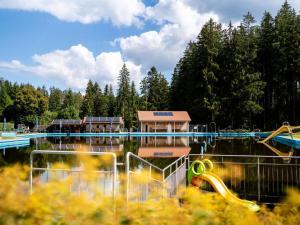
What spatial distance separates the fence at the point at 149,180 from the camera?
4.20 meters

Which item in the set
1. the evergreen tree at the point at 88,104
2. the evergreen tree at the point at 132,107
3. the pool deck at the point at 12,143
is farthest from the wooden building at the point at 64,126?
the pool deck at the point at 12,143

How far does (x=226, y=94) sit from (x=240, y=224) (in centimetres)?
5006

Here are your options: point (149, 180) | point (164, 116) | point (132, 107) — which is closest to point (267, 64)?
point (164, 116)

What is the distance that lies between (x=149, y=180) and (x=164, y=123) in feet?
153

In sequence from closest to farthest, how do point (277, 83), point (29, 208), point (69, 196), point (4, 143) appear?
point (29, 208)
point (69, 196)
point (4, 143)
point (277, 83)

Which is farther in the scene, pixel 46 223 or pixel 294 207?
pixel 294 207

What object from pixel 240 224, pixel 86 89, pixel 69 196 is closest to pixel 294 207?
pixel 240 224

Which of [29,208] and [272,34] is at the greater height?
[272,34]

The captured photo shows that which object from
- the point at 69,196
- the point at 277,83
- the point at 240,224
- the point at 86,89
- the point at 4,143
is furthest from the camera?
the point at 86,89

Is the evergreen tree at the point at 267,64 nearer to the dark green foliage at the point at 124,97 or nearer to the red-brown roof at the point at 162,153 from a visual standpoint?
the dark green foliage at the point at 124,97

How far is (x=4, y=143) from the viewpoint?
103 feet

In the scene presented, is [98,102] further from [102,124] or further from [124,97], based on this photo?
[102,124]

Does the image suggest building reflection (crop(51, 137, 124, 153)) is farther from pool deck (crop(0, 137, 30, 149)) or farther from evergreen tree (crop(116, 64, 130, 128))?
evergreen tree (crop(116, 64, 130, 128))

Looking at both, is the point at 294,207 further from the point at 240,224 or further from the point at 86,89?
the point at 86,89
